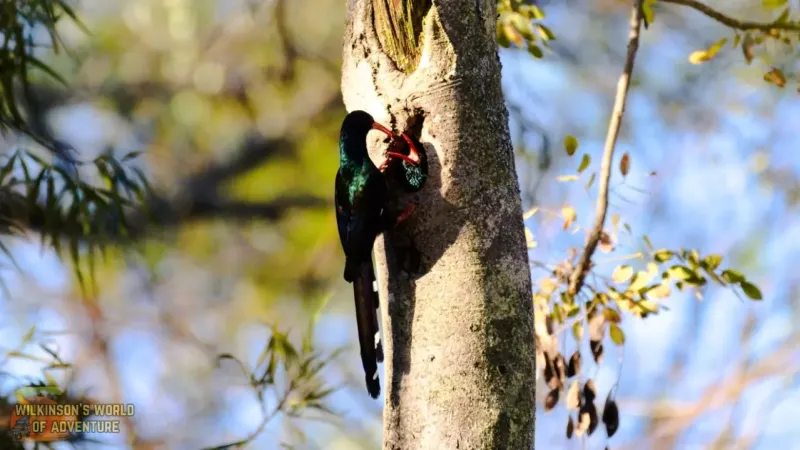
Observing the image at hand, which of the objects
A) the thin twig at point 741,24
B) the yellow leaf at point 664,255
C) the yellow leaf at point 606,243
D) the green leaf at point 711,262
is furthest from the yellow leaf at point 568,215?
the thin twig at point 741,24

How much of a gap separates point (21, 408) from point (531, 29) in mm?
1843

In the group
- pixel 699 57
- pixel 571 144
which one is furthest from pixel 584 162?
pixel 699 57

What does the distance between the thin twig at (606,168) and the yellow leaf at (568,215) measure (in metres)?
0.14

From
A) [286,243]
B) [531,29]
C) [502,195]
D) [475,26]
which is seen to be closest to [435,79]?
[475,26]

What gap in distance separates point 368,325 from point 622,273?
0.79 meters

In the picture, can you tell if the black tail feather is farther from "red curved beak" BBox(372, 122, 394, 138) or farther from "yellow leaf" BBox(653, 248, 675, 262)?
"yellow leaf" BBox(653, 248, 675, 262)

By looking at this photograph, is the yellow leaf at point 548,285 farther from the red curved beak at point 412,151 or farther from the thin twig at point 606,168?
the red curved beak at point 412,151

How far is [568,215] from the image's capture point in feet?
6.91

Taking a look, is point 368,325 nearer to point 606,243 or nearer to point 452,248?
point 452,248

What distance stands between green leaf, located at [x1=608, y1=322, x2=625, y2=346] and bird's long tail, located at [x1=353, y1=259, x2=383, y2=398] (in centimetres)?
76

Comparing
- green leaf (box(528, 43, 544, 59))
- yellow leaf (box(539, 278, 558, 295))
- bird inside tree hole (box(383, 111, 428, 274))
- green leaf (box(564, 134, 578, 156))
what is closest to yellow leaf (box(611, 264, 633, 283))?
yellow leaf (box(539, 278, 558, 295))

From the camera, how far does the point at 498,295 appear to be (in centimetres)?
129

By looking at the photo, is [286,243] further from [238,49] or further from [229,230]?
[238,49]

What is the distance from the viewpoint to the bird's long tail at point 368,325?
1547 millimetres
